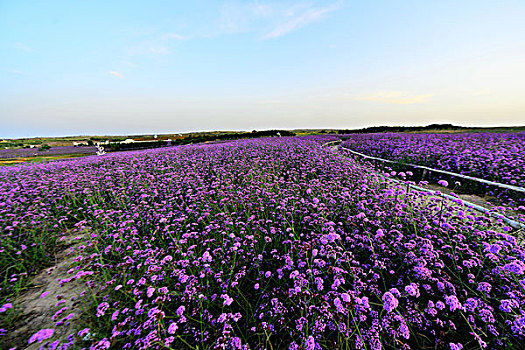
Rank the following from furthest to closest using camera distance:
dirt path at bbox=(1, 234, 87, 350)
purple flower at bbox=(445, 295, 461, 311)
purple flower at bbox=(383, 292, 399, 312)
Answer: dirt path at bbox=(1, 234, 87, 350) → purple flower at bbox=(445, 295, 461, 311) → purple flower at bbox=(383, 292, 399, 312)

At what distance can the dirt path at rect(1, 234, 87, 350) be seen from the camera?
94.9 inches

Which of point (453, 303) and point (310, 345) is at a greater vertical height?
point (453, 303)

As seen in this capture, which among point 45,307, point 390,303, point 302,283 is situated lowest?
point 45,307

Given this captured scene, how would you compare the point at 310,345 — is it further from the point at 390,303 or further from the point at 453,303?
the point at 453,303

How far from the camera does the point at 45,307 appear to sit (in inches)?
113

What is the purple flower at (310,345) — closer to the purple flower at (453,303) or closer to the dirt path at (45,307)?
the purple flower at (453,303)

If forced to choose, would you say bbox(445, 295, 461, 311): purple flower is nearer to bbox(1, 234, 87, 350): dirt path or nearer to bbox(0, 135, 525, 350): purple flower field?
bbox(0, 135, 525, 350): purple flower field

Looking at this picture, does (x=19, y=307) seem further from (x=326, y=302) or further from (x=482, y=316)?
(x=482, y=316)

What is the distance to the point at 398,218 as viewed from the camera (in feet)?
11.2

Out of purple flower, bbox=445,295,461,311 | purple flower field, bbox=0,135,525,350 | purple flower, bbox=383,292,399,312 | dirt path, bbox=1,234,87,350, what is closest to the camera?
purple flower, bbox=383,292,399,312

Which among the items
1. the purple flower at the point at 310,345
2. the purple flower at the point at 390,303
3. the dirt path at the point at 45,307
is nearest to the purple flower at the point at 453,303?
the purple flower at the point at 390,303

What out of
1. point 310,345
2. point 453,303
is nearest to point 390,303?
point 453,303

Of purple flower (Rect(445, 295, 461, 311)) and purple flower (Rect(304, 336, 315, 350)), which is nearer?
purple flower (Rect(304, 336, 315, 350))

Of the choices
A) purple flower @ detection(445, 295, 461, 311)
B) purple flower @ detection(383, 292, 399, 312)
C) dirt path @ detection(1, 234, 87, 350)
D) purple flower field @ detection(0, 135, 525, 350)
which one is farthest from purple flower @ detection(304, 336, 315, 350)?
dirt path @ detection(1, 234, 87, 350)
